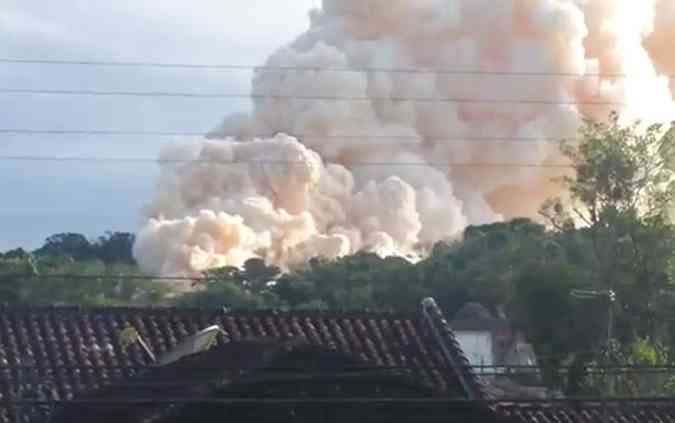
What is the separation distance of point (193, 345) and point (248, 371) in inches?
148

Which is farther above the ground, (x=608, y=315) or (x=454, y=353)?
(x=608, y=315)

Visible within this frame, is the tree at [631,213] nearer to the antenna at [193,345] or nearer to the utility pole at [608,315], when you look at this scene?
the utility pole at [608,315]

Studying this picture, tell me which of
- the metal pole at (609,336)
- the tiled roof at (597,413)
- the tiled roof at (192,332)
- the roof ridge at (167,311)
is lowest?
the tiled roof at (597,413)

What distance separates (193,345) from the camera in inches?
993

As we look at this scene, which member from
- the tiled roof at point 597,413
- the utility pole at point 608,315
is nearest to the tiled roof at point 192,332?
the tiled roof at point 597,413

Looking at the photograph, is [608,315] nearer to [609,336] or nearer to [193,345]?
[609,336]

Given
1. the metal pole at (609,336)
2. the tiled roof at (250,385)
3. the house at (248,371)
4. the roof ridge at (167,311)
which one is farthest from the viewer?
the metal pole at (609,336)

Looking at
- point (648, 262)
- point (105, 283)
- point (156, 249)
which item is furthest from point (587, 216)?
point (156, 249)

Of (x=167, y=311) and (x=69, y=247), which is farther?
(x=69, y=247)

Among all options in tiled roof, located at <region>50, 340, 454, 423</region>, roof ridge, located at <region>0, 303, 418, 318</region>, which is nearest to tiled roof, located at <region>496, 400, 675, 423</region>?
roof ridge, located at <region>0, 303, 418, 318</region>

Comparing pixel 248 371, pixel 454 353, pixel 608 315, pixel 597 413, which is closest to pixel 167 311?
pixel 454 353

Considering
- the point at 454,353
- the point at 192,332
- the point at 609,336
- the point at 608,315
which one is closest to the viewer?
the point at 192,332

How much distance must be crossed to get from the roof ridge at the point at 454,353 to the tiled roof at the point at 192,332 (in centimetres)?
1

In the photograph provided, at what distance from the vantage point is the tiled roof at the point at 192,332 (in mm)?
25922
